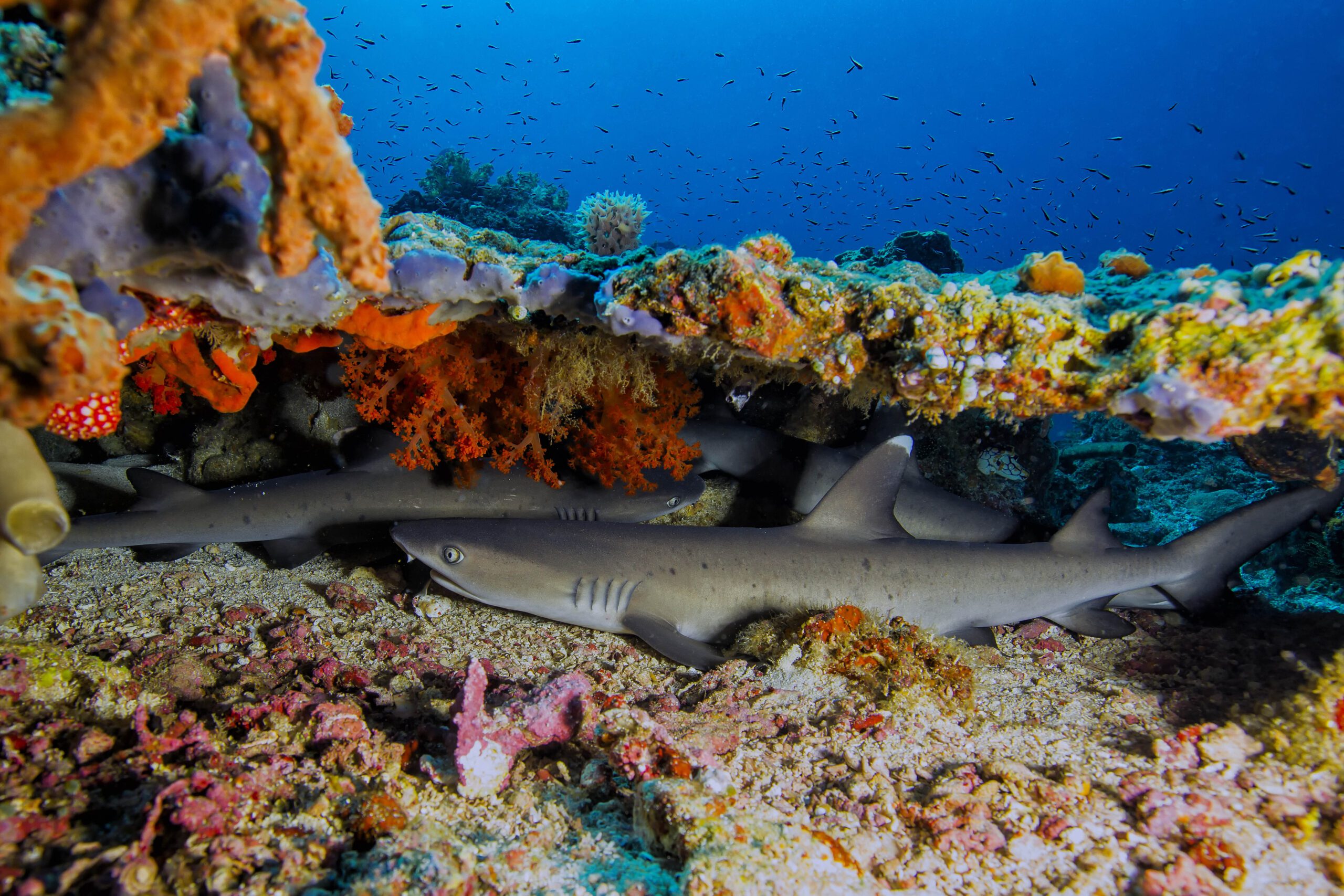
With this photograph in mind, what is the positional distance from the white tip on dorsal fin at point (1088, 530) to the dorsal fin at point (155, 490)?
596cm

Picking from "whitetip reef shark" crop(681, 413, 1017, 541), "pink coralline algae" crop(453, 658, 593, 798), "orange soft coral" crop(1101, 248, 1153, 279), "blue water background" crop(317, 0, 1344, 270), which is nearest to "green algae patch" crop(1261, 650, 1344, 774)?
"orange soft coral" crop(1101, 248, 1153, 279)

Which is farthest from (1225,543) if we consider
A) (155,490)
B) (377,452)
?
(155,490)

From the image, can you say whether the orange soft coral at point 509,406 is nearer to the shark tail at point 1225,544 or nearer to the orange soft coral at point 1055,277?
the orange soft coral at point 1055,277

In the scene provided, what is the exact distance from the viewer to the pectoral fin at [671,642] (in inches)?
124

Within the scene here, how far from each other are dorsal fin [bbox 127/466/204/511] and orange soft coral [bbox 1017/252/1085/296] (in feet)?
17.6

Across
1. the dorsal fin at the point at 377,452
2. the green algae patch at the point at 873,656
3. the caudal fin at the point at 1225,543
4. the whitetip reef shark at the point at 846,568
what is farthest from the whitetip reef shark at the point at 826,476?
the dorsal fin at the point at 377,452

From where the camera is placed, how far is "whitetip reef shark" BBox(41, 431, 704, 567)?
156 inches

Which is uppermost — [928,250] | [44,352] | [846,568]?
[928,250]

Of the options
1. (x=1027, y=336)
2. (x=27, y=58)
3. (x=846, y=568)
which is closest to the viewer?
(x=27, y=58)

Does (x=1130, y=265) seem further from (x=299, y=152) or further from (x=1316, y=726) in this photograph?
(x=299, y=152)

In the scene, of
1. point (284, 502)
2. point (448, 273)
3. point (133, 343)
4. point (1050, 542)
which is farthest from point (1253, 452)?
point (284, 502)

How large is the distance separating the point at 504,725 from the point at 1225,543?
4455mm

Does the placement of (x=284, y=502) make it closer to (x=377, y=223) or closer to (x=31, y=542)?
(x=31, y=542)

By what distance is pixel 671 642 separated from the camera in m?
3.31
